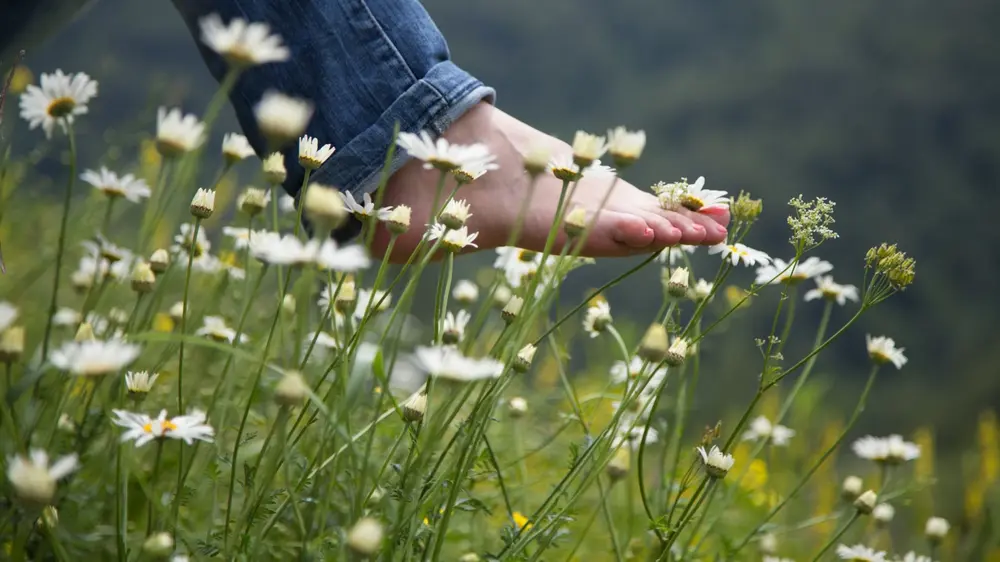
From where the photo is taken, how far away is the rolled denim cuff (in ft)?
2.23

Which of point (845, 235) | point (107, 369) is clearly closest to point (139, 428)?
point (107, 369)

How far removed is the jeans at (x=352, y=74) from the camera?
0.67 metres

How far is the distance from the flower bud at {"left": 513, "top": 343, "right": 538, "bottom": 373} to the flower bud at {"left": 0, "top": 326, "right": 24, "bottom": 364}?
279mm

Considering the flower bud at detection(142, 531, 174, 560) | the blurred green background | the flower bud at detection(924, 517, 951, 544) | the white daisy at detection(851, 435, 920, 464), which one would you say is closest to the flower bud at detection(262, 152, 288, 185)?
the flower bud at detection(142, 531, 174, 560)

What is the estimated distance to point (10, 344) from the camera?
0.39 m

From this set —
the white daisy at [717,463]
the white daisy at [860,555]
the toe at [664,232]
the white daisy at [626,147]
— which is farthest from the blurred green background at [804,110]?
the white daisy at [626,147]

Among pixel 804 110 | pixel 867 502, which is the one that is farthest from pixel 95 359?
pixel 804 110

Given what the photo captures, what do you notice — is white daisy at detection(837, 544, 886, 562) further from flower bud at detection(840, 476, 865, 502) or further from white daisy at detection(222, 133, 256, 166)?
white daisy at detection(222, 133, 256, 166)

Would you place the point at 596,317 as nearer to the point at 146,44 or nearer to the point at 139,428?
the point at 139,428

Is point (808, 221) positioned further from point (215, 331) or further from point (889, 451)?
point (215, 331)

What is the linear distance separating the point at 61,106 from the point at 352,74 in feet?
0.69

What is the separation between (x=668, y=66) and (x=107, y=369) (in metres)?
7.67

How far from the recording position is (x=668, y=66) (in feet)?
25.0

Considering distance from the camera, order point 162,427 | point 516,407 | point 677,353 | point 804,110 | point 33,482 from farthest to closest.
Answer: point 804,110, point 516,407, point 677,353, point 162,427, point 33,482
